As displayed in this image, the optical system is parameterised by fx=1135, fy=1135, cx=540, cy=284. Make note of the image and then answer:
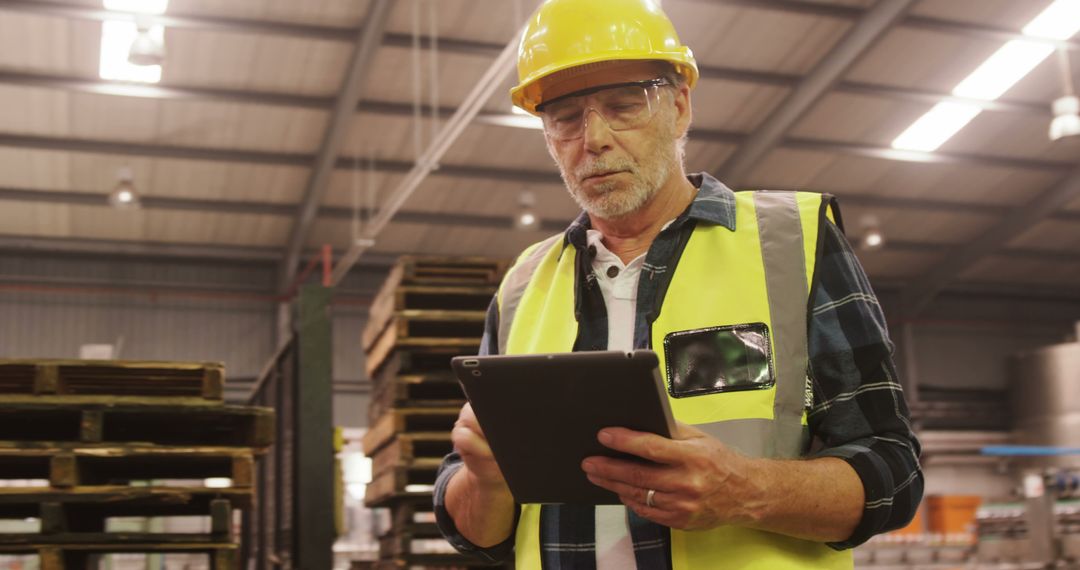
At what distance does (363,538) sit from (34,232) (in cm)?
632

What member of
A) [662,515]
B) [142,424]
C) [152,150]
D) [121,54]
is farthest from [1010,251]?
[662,515]

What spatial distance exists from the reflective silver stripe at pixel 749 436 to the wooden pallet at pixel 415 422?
13.4ft

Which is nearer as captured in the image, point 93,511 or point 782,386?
point 782,386

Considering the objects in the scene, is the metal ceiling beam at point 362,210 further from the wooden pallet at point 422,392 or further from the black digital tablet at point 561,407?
the black digital tablet at point 561,407

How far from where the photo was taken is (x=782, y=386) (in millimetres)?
1861

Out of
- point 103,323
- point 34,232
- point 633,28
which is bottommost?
point 633,28

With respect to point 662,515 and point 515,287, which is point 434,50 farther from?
point 662,515

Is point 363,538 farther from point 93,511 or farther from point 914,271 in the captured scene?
point 93,511

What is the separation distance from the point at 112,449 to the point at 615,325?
8.59 ft

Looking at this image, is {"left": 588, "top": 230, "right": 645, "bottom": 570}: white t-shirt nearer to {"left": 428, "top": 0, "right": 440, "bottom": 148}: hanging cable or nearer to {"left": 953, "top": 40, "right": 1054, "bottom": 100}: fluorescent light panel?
{"left": 428, "top": 0, "right": 440, "bottom": 148}: hanging cable

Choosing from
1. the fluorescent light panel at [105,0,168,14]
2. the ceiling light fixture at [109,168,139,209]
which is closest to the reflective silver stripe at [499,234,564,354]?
the fluorescent light panel at [105,0,168,14]

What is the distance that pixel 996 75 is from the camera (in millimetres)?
13445

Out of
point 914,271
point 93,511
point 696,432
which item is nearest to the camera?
point 696,432

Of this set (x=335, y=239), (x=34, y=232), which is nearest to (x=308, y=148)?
(x=335, y=239)
